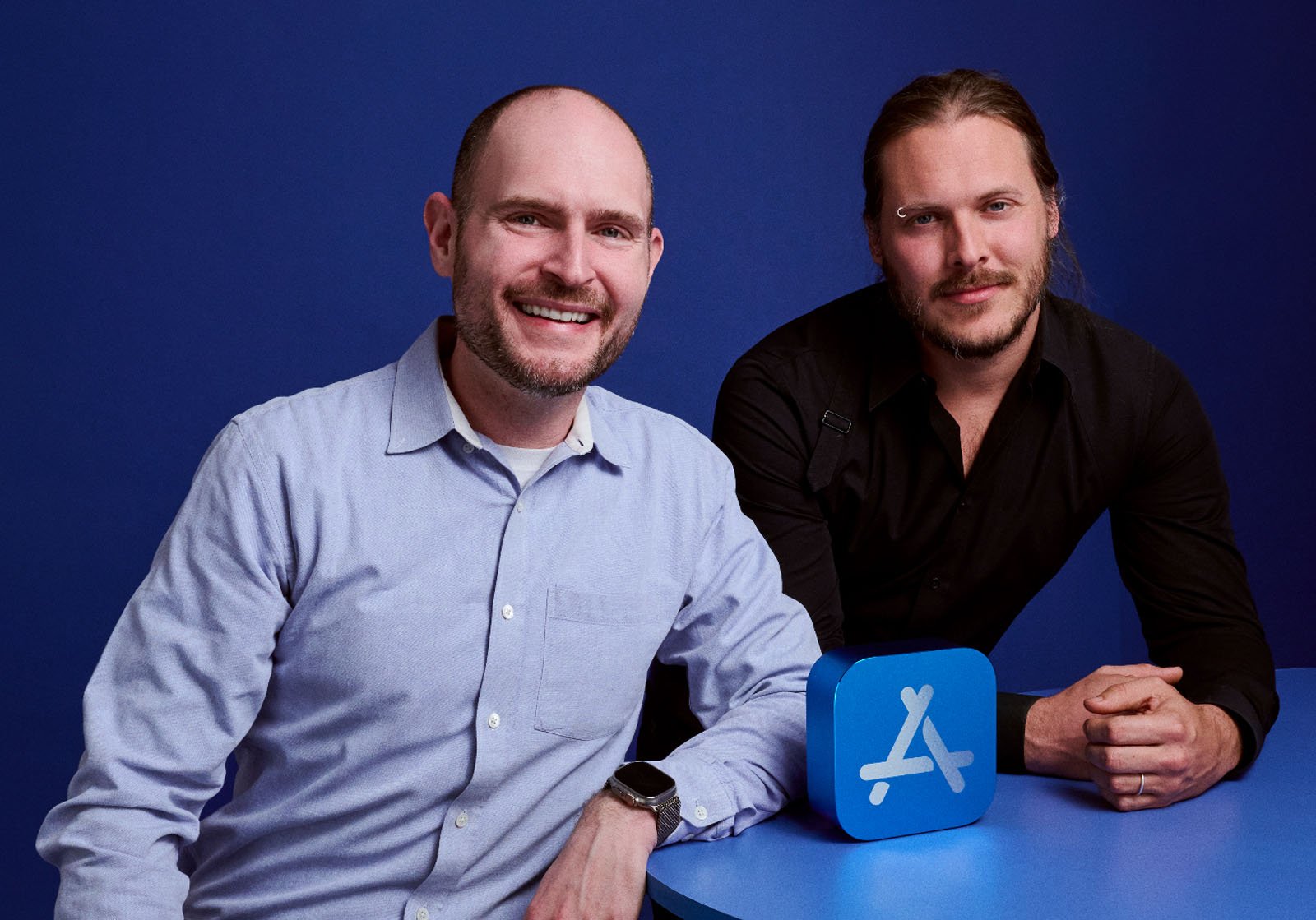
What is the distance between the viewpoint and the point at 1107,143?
3965 mm

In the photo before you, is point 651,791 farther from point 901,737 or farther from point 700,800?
point 901,737

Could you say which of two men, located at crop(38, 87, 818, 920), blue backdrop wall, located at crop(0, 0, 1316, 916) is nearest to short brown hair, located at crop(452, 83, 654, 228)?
two men, located at crop(38, 87, 818, 920)

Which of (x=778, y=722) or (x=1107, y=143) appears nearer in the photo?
(x=778, y=722)

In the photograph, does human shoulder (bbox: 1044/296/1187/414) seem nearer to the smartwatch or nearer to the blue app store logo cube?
the blue app store logo cube

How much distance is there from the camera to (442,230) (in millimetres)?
1731

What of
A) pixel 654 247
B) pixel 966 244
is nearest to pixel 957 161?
pixel 966 244

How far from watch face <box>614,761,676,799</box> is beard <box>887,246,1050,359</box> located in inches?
39.0

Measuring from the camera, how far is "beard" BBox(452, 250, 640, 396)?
1582 mm

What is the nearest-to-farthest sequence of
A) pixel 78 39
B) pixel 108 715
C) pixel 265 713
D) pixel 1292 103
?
pixel 108 715 < pixel 265 713 < pixel 78 39 < pixel 1292 103

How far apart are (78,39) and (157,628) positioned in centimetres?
165

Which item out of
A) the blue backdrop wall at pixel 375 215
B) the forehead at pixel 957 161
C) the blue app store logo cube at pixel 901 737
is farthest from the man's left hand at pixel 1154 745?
the blue backdrop wall at pixel 375 215

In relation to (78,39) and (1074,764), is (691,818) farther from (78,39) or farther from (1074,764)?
(78,39)

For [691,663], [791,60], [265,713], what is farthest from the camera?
[791,60]

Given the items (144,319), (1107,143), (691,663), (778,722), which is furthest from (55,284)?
(1107,143)
